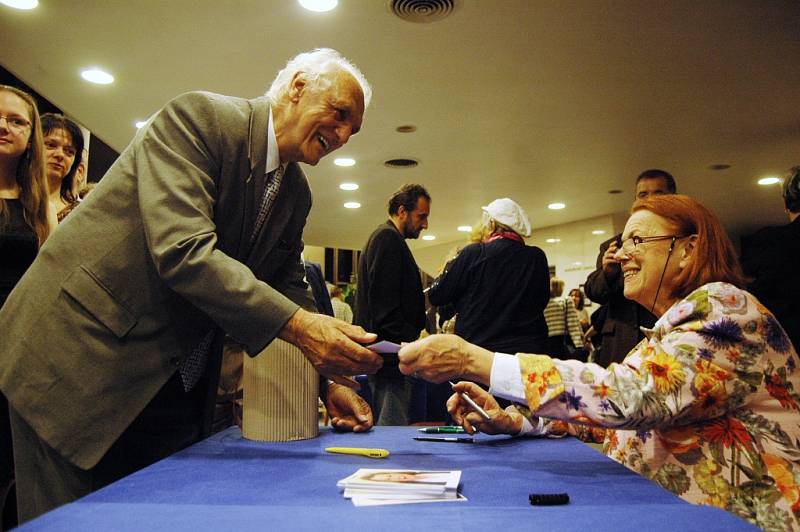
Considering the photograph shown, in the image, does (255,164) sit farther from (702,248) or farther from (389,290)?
(389,290)

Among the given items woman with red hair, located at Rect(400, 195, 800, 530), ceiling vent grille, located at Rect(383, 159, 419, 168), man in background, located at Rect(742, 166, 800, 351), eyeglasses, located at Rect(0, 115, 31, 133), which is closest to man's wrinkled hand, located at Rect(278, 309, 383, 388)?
woman with red hair, located at Rect(400, 195, 800, 530)

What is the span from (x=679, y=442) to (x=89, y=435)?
47.3 inches

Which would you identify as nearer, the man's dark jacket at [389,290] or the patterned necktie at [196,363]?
the patterned necktie at [196,363]

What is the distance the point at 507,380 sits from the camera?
1303mm

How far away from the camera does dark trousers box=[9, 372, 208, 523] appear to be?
132 centimetres

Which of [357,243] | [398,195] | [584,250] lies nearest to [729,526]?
[398,195]

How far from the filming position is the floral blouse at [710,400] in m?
1.20

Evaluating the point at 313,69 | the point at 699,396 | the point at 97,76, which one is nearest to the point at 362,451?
the point at 699,396

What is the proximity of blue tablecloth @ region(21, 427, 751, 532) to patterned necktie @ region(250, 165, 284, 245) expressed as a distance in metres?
0.56

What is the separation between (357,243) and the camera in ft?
41.3

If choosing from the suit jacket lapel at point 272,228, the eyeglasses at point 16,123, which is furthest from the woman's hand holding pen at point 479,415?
the eyeglasses at point 16,123

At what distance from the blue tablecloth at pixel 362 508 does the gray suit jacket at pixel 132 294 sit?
0.71 feet

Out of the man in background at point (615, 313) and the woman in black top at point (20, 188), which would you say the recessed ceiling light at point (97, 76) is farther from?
the man in background at point (615, 313)

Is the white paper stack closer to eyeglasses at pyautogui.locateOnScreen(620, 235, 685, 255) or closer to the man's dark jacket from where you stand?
eyeglasses at pyautogui.locateOnScreen(620, 235, 685, 255)
